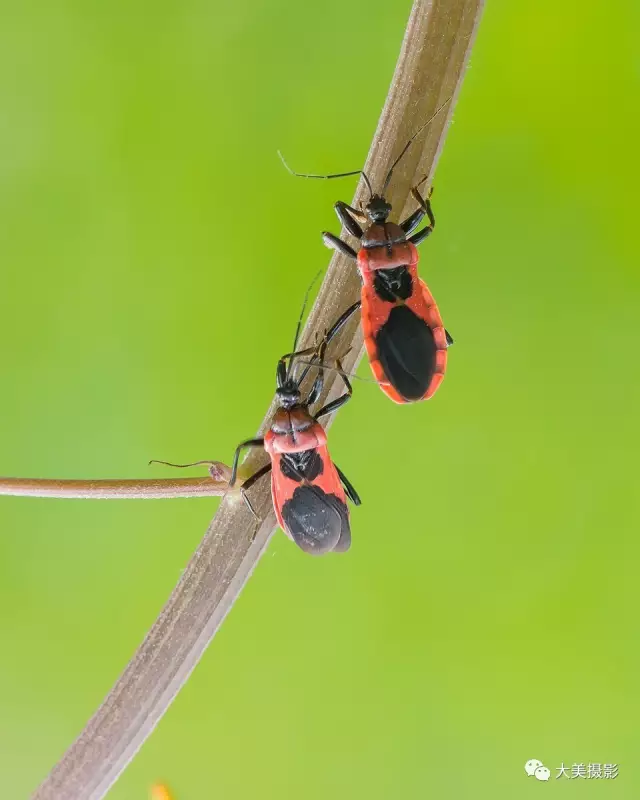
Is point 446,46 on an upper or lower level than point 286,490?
upper

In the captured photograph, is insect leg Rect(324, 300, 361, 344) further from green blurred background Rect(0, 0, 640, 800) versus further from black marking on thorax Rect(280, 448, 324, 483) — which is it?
green blurred background Rect(0, 0, 640, 800)

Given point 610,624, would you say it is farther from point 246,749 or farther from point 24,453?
point 24,453

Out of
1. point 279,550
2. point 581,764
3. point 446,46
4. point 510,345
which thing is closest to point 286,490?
point 446,46

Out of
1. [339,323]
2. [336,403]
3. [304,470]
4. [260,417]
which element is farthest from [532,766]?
[339,323]

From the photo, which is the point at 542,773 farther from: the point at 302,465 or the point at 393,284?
the point at 393,284

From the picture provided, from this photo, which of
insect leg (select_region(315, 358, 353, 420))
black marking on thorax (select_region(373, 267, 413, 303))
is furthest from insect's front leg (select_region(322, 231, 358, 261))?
insect leg (select_region(315, 358, 353, 420))

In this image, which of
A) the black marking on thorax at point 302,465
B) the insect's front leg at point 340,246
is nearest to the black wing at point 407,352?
the insect's front leg at point 340,246
